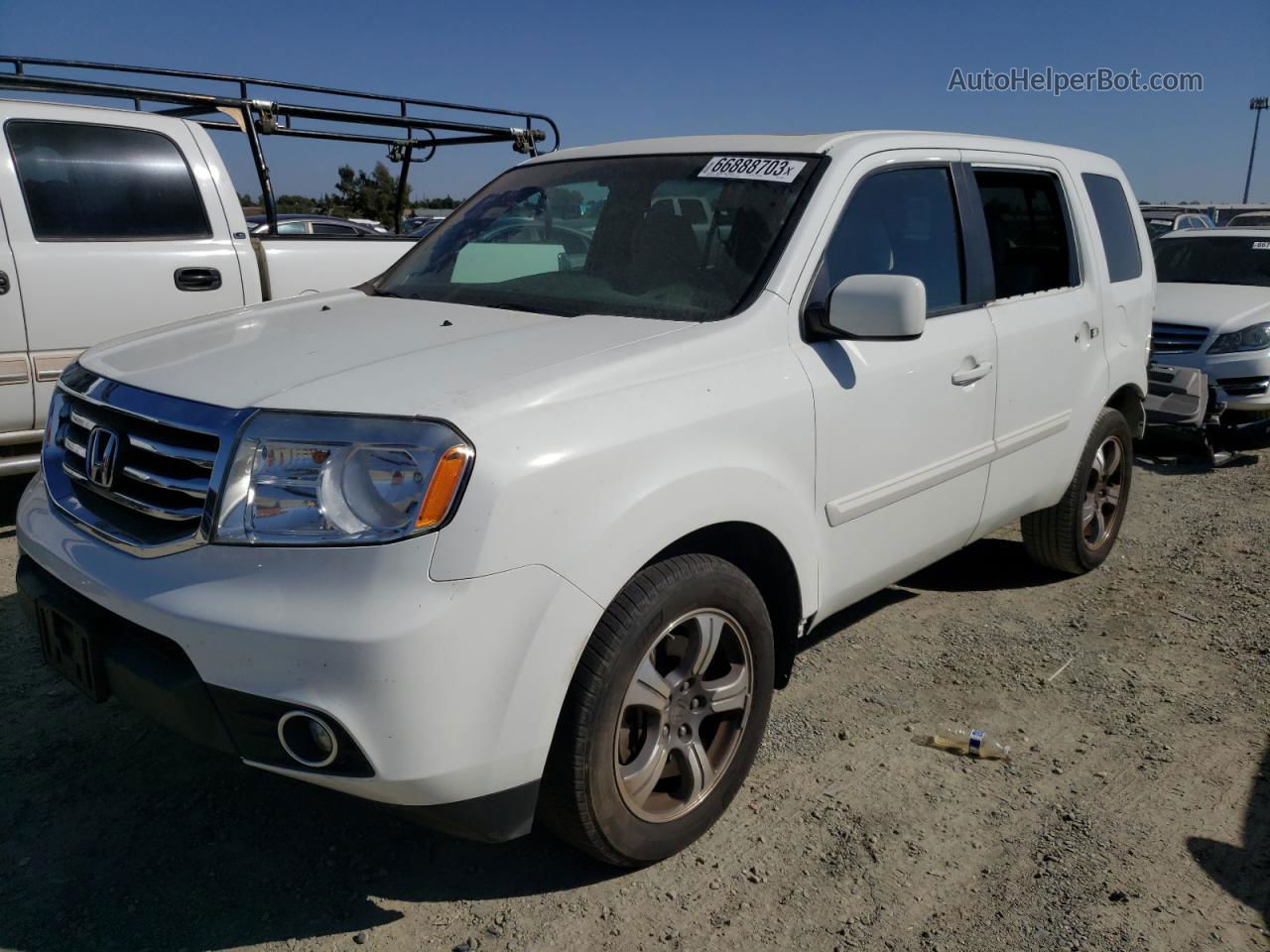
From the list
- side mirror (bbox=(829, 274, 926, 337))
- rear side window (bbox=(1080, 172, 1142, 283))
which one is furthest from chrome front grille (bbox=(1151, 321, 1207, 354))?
side mirror (bbox=(829, 274, 926, 337))

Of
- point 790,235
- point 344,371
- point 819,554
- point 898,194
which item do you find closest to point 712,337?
point 790,235

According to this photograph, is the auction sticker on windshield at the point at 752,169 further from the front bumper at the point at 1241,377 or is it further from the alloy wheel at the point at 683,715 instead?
the front bumper at the point at 1241,377

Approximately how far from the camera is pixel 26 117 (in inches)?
191

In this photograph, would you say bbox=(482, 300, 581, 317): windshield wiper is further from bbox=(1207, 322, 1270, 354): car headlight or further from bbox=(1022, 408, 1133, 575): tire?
bbox=(1207, 322, 1270, 354): car headlight

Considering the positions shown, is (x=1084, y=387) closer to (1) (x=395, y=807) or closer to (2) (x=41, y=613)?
(1) (x=395, y=807)

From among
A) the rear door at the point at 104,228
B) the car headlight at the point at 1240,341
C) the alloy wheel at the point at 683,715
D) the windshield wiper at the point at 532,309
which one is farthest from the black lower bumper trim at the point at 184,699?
the car headlight at the point at 1240,341

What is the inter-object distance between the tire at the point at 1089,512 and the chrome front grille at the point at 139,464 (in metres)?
3.52

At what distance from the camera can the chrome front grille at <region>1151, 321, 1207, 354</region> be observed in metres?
7.77

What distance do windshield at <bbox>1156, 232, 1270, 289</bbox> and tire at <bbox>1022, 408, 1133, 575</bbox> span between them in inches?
192

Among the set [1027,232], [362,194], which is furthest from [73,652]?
[362,194]

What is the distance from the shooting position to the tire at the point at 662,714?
7.33 ft

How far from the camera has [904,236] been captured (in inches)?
132

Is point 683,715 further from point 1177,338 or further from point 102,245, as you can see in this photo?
point 1177,338

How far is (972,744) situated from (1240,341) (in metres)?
5.95
